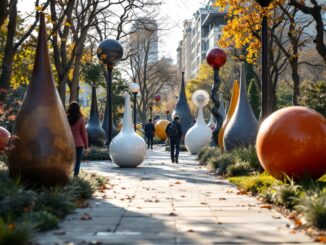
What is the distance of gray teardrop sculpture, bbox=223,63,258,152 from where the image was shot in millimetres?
18219

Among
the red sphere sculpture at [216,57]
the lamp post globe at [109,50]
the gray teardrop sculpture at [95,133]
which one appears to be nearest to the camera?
the lamp post globe at [109,50]

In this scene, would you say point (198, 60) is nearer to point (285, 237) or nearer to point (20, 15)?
point (20, 15)

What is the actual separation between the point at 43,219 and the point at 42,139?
260 cm

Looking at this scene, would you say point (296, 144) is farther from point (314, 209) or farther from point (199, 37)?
point (199, 37)

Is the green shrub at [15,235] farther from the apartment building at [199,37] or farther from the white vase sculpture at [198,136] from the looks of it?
the apartment building at [199,37]

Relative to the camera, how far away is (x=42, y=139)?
9.41m

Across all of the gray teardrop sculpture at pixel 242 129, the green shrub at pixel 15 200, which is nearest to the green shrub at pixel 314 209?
the green shrub at pixel 15 200

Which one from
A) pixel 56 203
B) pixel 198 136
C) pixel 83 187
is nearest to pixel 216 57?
pixel 198 136

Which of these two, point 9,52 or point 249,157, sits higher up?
point 9,52

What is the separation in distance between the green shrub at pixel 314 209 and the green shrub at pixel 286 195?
76cm

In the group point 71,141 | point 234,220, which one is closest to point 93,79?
point 71,141

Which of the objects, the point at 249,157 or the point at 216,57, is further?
the point at 216,57

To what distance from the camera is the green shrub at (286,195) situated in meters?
8.70

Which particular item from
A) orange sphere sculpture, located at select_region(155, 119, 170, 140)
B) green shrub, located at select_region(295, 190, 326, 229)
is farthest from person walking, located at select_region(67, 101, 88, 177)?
orange sphere sculpture, located at select_region(155, 119, 170, 140)
